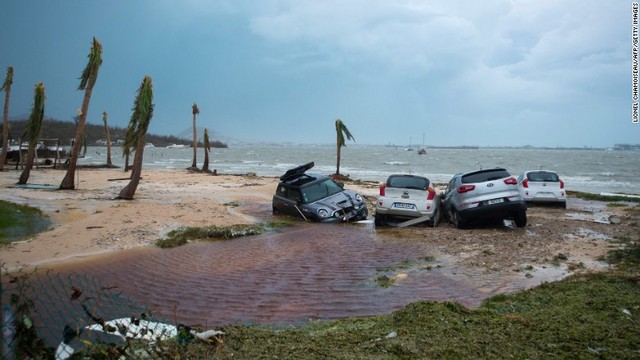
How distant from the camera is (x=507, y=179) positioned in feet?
38.7

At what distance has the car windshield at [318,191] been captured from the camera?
14906mm

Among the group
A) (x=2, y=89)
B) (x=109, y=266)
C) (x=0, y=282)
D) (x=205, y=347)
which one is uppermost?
(x=2, y=89)

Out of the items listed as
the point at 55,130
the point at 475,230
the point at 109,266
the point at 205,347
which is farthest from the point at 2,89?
the point at 55,130

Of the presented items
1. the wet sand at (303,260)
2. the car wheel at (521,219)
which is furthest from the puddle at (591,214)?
the car wheel at (521,219)

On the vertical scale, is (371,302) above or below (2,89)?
below

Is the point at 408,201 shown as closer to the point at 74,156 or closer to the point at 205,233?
the point at 205,233

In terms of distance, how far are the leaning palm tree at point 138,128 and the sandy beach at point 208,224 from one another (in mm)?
728

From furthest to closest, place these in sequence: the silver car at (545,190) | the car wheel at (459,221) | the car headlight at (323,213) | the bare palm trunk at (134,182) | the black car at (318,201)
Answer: the bare palm trunk at (134,182) → the silver car at (545,190) → the black car at (318,201) → the car headlight at (323,213) → the car wheel at (459,221)

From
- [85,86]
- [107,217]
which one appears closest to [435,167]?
[85,86]

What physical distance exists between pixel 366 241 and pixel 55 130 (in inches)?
6317

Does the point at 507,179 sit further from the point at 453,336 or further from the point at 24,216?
the point at 24,216

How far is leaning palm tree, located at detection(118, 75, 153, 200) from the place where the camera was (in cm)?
1875

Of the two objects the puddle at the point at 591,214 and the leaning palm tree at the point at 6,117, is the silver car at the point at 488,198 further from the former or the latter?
the leaning palm tree at the point at 6,117

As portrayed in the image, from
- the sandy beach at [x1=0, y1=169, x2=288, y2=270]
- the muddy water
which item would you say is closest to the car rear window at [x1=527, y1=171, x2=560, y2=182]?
the muddy water
